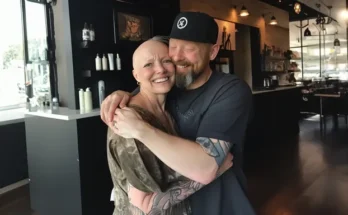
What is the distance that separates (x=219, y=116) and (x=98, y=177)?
241cm

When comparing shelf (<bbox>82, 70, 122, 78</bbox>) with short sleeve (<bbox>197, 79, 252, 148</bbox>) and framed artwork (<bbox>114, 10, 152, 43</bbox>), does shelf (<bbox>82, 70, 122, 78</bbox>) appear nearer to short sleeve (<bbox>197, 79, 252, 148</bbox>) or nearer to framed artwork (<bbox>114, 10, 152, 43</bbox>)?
framed artwork (<bbox>114, 10, 152, 43</bbox>)

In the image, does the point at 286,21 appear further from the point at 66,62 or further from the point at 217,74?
the point at 217,74

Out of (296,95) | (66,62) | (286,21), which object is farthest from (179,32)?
(286,21)

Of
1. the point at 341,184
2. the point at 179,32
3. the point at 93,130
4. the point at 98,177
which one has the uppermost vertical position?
the point at 179,32

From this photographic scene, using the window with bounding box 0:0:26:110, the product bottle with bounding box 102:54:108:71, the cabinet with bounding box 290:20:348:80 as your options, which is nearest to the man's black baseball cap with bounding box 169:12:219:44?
the product bottle with bounding box 102:54:108:71

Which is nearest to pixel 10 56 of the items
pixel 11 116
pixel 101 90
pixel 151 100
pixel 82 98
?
pixel 11 116

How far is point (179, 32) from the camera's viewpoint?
3.61ft

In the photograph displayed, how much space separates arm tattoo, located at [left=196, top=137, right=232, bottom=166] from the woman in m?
0.09

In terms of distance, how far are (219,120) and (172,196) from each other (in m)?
0.29

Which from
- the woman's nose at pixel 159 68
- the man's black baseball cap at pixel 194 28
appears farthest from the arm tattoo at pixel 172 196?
the man's black baseball cap at pixel 194 28

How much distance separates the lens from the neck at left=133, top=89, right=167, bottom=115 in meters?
1.15

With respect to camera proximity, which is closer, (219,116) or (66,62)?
(219,116)

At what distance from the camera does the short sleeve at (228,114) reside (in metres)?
1.05

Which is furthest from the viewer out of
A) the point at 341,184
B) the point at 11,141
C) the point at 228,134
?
the point at 11,141
